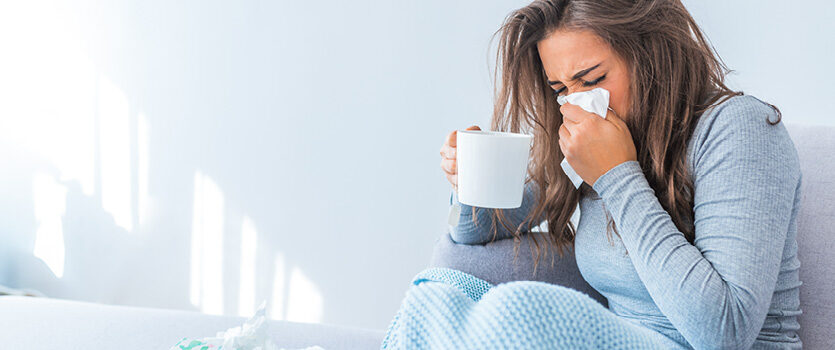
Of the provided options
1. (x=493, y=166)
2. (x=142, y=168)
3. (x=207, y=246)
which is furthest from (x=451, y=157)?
(x=142, y=168)

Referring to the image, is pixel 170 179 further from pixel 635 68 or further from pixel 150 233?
pixel 635 68

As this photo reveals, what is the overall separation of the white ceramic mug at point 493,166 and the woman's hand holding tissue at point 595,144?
65mm

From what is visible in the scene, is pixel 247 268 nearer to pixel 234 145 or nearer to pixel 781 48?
pixel 234 145

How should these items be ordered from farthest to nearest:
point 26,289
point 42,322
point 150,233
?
point 26,289
point 150,233
point 42,322

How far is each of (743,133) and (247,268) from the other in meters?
1.36

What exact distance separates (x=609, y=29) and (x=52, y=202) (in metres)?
1.72

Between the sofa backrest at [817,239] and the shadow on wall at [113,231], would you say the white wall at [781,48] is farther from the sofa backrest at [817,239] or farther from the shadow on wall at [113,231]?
the shadow on wall at [113,231]

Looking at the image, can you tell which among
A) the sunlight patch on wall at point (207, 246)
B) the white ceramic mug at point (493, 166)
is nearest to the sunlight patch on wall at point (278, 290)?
the sunlight patch on wall at point (207, 246)

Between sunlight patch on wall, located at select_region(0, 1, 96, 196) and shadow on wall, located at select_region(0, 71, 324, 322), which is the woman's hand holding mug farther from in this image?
sunlight patch on wall, located at select_region(0, 1, 96, 196)

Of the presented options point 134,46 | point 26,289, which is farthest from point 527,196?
point 26,289

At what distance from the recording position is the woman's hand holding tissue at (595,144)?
2.61ft

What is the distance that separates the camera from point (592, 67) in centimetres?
85

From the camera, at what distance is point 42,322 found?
1.03 metres

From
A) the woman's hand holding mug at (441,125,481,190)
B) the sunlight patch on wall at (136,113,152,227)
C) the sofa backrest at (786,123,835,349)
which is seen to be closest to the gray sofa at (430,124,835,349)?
the sofa backrest at (786,123,835,349)
